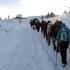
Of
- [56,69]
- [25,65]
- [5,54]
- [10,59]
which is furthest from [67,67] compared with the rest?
[5,54]

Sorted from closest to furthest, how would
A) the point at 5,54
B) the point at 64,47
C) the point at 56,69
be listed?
the point at 56,69, the point at 64,47, the point at 5,54

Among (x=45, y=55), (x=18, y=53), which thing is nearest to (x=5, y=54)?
(x=18, y=53)

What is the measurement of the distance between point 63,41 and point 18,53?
4.52 meters

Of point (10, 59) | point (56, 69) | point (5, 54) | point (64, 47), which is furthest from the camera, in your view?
point (5, 54)

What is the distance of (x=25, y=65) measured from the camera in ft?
43.0

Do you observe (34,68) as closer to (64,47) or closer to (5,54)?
(64,47)

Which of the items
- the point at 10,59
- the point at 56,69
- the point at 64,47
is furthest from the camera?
the point at 10,59

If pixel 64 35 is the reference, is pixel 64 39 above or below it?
below

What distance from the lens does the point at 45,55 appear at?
15.7 meters

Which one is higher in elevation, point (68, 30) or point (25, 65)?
point (68, 30)

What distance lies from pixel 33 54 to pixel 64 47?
3.67 m

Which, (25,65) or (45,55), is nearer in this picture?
(25,65)

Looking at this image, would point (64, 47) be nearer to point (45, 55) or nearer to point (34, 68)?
point (34, 68)

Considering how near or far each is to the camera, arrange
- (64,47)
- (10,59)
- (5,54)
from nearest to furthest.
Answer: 1. (64,47)
2. (10,59)
3. (5,54)
